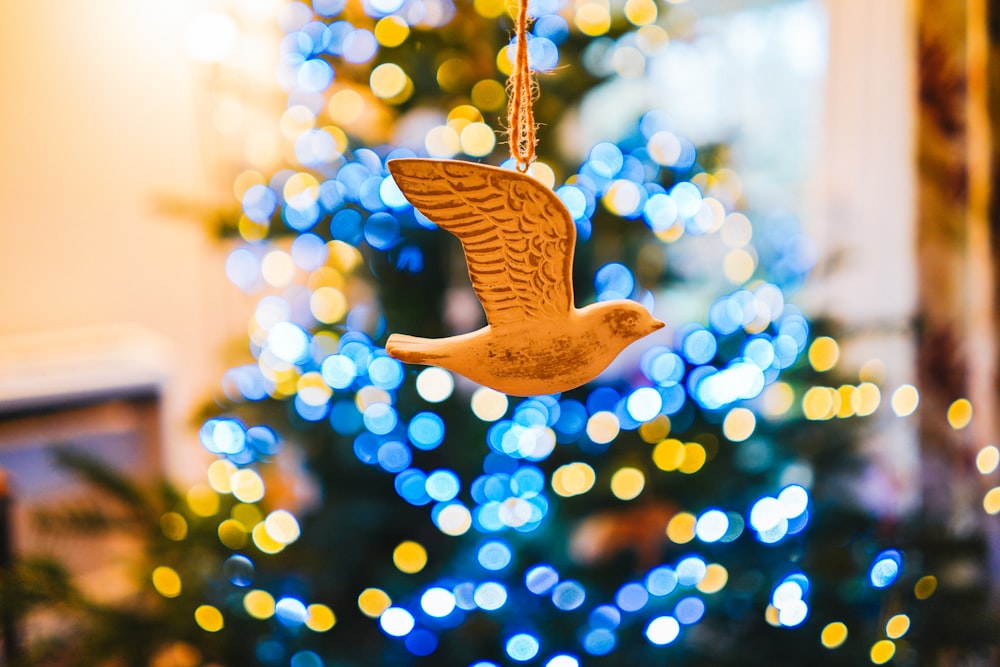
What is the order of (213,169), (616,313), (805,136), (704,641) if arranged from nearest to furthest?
(616,313)
(704,641)
(805,136)
(213,169)

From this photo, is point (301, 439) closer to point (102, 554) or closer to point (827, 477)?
point (827, 477)

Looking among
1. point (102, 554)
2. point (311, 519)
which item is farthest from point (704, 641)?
point (102, 554)

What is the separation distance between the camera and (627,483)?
1042mm

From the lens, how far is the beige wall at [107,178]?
6.44 feet

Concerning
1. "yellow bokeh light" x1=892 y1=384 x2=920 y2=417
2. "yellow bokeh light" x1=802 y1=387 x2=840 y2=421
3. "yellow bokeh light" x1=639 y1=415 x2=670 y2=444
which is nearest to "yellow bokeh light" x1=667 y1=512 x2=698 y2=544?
"yellow bokeh light" x1=639 y1=415 x2=670 y2=444

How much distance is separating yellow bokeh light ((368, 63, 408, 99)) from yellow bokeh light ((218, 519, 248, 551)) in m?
0.66

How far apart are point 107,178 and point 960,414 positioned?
6.86 ft

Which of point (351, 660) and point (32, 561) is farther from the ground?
point (32, 561)

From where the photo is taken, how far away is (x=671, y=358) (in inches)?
41.7

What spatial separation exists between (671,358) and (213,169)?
1519mm

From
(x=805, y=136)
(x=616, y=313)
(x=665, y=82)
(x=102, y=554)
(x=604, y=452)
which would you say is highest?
(x=665, y=82)

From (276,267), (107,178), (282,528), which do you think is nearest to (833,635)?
(282,528)

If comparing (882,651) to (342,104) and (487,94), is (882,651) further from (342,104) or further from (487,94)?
(342,104)

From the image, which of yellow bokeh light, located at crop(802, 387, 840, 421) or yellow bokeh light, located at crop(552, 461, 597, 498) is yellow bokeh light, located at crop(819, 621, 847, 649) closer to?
yellow bokeh light, located at crop(802, 387, 840, 421)
